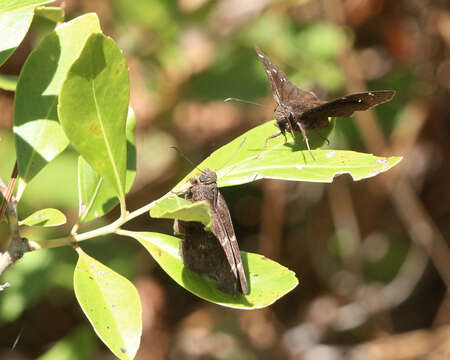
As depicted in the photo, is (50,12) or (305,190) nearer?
(50,12)

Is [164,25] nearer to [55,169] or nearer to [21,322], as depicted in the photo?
[55,169]

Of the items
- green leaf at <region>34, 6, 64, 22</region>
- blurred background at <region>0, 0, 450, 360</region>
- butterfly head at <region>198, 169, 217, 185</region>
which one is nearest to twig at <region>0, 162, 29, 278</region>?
butterfly head at <region>198, 169, 217, 185</region>

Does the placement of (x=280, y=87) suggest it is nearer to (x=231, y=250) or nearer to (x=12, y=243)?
(x=231, y=250)

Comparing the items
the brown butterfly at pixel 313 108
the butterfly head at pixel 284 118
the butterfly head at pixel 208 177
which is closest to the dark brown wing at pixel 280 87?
the brown butterfly at pixel 313 108

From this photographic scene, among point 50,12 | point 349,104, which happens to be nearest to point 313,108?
point 349,104

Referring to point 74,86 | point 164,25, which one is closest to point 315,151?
point 74,86

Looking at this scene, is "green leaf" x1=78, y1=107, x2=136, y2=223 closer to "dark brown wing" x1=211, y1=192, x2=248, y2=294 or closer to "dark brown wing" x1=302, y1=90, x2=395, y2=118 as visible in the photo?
"dark brown wing" x1=211, y1=192, x2=248, y2=294

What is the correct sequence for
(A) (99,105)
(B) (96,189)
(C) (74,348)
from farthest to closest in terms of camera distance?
(C) (74,348) < (B) (96,189) < (A) (99,105)
